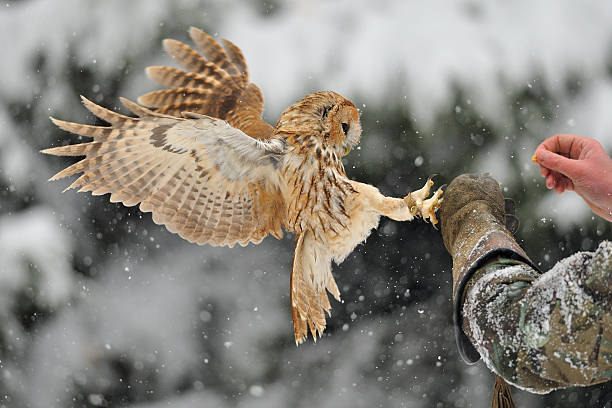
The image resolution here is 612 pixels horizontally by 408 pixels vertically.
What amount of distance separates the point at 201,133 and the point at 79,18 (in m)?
0.27

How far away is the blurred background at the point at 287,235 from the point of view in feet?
2.15

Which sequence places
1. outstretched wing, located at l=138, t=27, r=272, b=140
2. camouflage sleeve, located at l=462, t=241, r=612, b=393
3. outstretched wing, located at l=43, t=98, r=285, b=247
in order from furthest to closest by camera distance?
outstretched wing, located at l=138, t=27, r=272, b=140
outstretched wing, located at l=43, t=98, r=285, b=247
camouflage sleeve, located at l=462, t=241, r=612, b=393

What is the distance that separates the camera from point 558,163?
1.84 feet

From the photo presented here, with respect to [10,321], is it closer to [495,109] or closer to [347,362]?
[347,362]

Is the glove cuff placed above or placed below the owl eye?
below

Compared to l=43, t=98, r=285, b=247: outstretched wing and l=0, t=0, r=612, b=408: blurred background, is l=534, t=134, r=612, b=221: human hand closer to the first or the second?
l=0, t=0, r=612, b=408: blurred background

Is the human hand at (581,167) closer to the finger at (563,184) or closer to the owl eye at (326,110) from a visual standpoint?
the finger at (563,184)

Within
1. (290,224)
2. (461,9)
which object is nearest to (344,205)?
(290,224)

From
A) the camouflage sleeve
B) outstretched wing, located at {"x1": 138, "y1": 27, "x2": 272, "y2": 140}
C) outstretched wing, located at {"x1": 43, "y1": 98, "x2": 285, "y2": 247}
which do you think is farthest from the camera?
outstretched wing, located at {"x1": 138, "y1": 27, "x2": 272, "y2": 140}

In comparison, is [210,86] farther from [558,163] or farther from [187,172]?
[558,163]

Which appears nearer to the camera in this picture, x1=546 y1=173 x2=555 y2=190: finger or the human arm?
the human arm

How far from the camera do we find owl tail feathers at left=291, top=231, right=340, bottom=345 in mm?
654

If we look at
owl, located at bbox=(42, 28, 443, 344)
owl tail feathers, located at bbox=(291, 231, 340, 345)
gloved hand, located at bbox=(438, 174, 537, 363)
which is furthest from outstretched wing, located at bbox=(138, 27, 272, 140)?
gloved hand, located at bbox=(438, 174, 537, 363)

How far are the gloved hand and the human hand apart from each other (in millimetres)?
84
